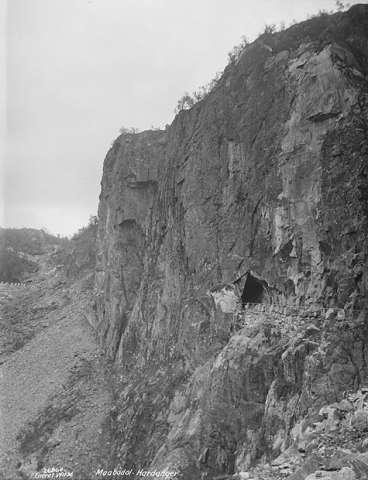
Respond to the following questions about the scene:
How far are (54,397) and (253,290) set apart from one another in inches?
474

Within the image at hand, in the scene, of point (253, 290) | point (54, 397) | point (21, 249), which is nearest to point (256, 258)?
point (253, 290)

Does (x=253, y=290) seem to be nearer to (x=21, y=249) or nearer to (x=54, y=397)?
(x=54, y=397)

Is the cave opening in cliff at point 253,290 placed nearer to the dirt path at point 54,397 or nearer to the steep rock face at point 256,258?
the steep rock face at point 256,258

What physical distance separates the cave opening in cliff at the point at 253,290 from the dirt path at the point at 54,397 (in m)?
8.06

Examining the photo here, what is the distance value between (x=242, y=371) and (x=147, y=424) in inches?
223

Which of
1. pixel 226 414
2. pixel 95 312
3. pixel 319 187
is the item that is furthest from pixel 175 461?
pixel 95 312

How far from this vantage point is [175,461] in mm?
17797

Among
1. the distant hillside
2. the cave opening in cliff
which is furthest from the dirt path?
the distant hillside

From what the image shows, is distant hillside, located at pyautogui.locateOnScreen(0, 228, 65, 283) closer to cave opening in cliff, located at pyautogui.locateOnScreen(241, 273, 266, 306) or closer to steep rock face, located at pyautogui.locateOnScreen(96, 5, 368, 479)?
steep rock face, located at pyautogui.locateOnScreen(96, 5, 368, 479)

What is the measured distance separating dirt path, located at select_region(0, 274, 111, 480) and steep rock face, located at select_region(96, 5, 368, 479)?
139cm

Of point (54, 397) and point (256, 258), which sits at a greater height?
point (256, 258)

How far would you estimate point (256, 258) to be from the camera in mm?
20281

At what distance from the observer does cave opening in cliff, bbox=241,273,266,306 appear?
65.1 ft

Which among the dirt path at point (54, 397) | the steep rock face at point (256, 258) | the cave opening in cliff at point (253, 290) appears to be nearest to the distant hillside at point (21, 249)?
the dirt path at point (54, 397)
